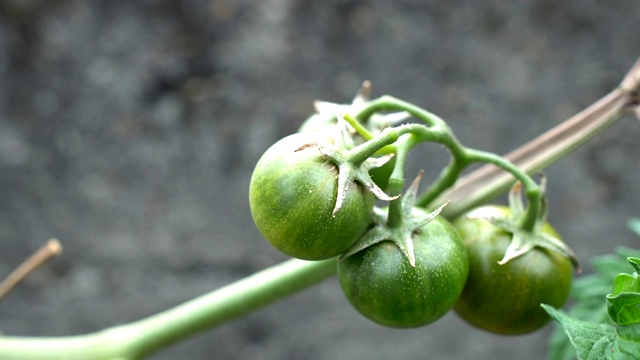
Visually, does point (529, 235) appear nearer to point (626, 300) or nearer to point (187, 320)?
point (626, 300)

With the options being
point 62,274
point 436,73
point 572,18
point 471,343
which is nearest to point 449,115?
point 436,73

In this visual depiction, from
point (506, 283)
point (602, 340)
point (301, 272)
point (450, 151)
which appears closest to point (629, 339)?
point (602, 340)

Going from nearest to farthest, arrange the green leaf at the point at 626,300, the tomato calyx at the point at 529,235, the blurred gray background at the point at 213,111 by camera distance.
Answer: the green leaf at the point at 626,300, the tomato calyx at the point at 529,235, the blurred gray background at the point at 213,111

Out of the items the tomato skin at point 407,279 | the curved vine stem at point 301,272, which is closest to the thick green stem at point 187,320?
the curved vine stem at point 301,272

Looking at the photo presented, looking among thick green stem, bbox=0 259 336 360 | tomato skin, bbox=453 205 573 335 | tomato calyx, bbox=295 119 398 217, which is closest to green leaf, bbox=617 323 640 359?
tomato skin, bbox=453 205 573 335

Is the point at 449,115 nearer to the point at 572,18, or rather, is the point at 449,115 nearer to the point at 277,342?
the point at 572,18

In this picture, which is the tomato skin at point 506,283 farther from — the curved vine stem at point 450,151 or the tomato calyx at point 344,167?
the tomato calyx at point 344,167
